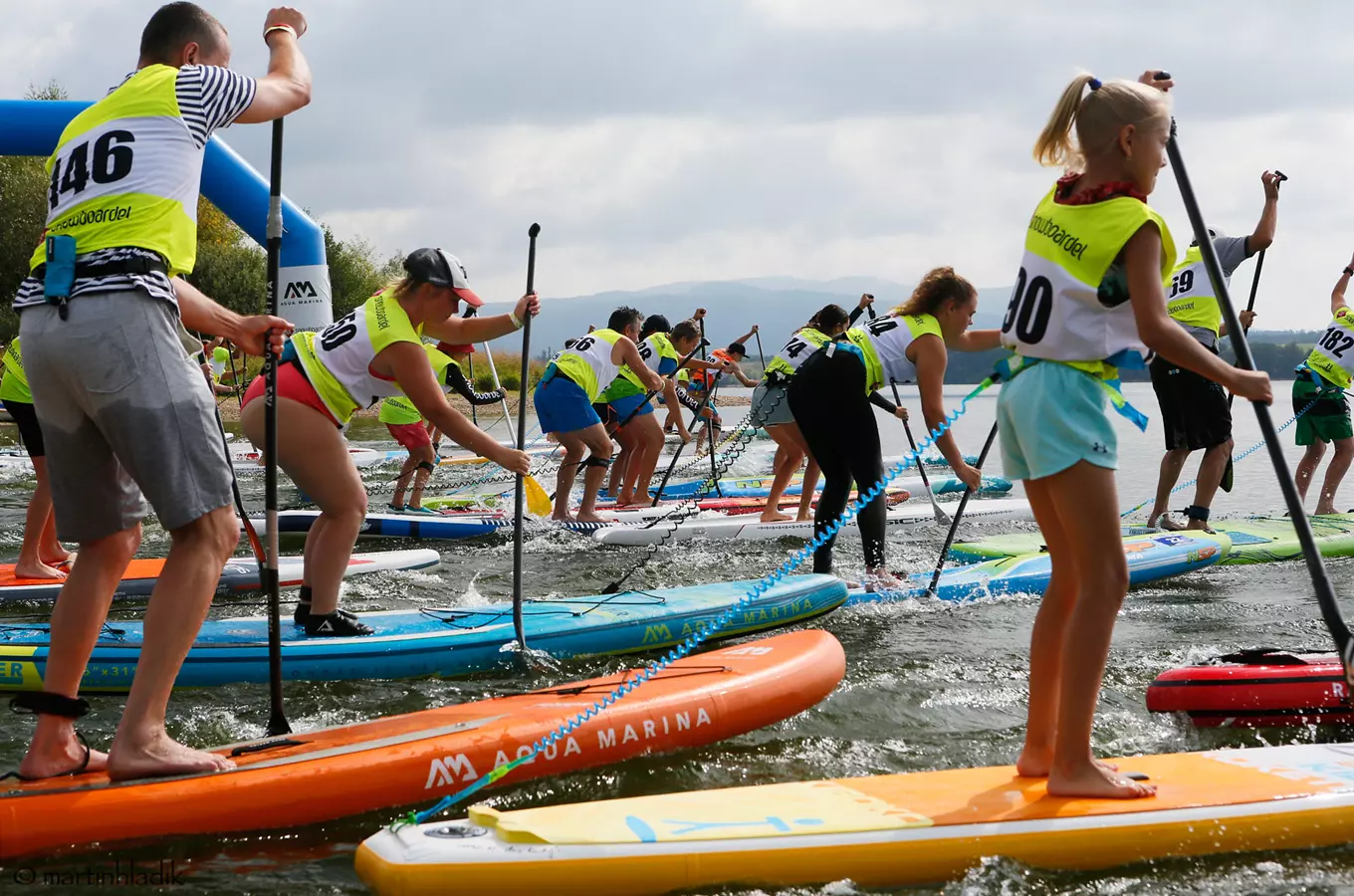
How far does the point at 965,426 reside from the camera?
35688 millimetres

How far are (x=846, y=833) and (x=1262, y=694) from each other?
2.08 meters

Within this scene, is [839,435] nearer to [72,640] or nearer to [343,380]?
[343,380]

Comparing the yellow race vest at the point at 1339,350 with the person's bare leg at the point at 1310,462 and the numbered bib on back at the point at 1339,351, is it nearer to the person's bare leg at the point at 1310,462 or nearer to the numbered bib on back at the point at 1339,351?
the numbered bib on back at the point at 1339,351

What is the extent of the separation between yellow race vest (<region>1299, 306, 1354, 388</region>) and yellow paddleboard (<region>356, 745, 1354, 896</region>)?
7.03m

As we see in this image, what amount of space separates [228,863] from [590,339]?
24.8 feet

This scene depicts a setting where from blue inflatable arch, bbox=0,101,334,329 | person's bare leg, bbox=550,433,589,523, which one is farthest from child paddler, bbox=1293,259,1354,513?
blue inflatable arch, bbox=0,101,334,329

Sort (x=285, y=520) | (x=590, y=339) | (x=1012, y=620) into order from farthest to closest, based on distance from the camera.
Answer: (x=590, y=339) → (x=285, y=520) → (x=1012, y=620)

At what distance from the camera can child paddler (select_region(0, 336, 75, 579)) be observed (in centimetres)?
648

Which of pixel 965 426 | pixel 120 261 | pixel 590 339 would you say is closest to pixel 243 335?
pixel 120 261

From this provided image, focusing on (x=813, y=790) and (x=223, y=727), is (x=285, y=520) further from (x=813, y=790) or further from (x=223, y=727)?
(x=813, y=790)

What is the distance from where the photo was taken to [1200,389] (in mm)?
8172

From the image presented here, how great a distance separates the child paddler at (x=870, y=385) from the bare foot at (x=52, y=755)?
13.1 feet

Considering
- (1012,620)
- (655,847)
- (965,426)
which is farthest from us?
(965,426)

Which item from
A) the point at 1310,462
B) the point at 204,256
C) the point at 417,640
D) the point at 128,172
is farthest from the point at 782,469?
the point at 204,256
